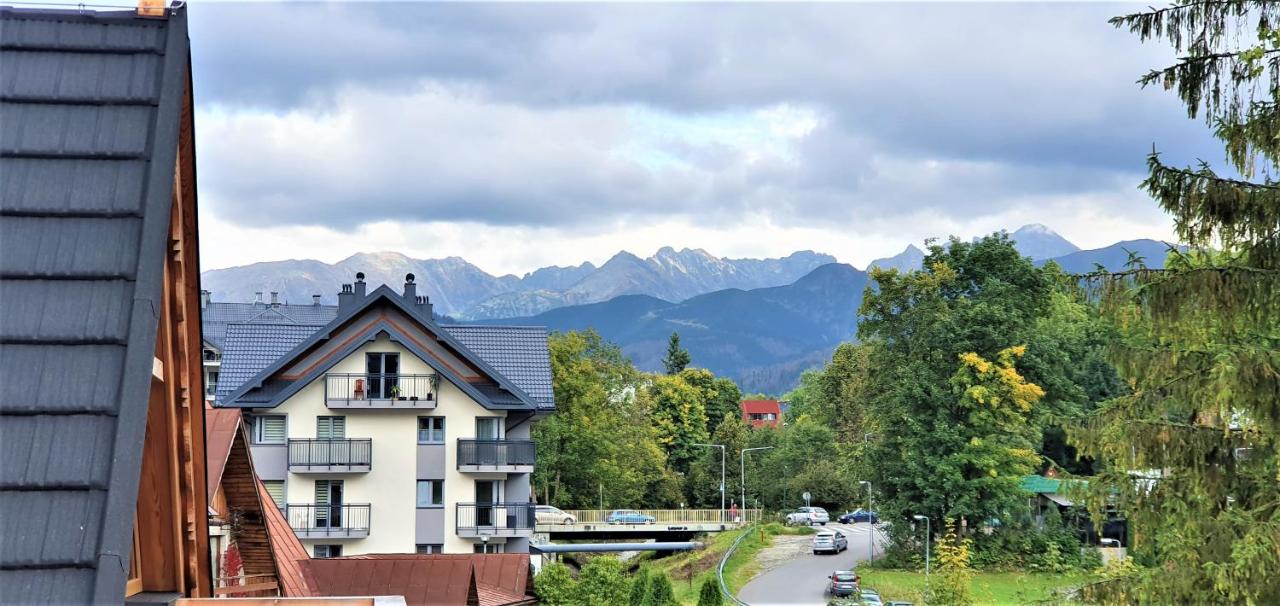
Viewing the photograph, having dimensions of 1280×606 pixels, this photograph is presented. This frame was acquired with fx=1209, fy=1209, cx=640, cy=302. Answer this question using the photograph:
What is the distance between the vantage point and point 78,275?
3562mm

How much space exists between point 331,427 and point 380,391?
208 cm

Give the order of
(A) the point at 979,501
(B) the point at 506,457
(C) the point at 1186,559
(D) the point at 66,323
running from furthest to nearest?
(A) the point at 979,501, (B) the point at 506,457, (C) the point at 1186,559, (D) the point at 66,323

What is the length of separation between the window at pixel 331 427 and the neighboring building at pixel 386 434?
0.10 ft

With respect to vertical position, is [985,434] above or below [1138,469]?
above

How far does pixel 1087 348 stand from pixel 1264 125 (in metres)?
55.4

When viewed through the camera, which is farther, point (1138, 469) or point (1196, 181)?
point (1138, 469)

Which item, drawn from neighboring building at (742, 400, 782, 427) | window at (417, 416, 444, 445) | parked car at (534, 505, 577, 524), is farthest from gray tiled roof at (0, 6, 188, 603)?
neighboring building at (742, 400, 782, 427)

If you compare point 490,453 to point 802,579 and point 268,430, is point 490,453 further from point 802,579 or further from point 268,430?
point 802,579

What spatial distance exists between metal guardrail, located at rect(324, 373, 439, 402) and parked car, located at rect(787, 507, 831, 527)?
38920 mm

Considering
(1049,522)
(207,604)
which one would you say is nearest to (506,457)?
(1049,522)

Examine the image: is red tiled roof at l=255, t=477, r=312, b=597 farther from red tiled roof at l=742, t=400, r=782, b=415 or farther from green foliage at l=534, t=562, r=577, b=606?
red tiled roof at l=742, t=400, r=782, b=415

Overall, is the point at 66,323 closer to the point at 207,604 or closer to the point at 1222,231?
the point at 207,604

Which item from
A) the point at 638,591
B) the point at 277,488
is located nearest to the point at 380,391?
the point at 277,488

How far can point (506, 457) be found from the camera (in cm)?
3681
